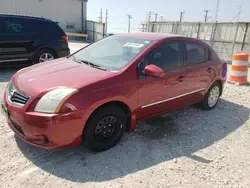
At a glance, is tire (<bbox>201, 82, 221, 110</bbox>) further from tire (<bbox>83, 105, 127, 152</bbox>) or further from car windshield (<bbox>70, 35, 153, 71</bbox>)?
tire (<bbox>83, 105, 127, 152</bbox>)

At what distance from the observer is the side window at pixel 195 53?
402 cm

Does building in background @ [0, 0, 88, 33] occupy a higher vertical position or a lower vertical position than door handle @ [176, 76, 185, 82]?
higher

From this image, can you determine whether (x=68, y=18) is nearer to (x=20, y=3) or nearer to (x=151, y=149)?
(x=20, y=3)

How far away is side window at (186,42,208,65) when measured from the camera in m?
4.02

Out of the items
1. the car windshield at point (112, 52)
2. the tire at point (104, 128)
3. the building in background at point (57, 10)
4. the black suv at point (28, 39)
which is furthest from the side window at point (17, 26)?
the building in background at point (57, 10)

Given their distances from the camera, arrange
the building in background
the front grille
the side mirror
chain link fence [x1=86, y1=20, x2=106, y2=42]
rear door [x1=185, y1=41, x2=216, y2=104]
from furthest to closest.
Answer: chain link fence [x1=86, y1=20, x2=106, y2=42]
the building in background
rear door [x1=185, y1=41, x2=216, y2=104]
the side mirror
the front grille

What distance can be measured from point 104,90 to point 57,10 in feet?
67.0

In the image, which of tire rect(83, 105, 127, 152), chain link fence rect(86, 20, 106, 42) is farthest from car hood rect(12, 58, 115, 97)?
chain link fence rect(86, 20, 106, 42)

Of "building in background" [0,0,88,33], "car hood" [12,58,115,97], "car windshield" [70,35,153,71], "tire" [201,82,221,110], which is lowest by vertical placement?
"tire" [201,82,221,110]

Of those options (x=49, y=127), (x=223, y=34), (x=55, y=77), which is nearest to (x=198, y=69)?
(x=55, y=77)

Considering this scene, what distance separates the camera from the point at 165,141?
135 inches

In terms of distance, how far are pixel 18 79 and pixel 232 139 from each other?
345 cm

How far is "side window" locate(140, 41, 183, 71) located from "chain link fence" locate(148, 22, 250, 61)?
29.9 feet

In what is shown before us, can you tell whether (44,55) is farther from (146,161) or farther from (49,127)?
(146,161)
